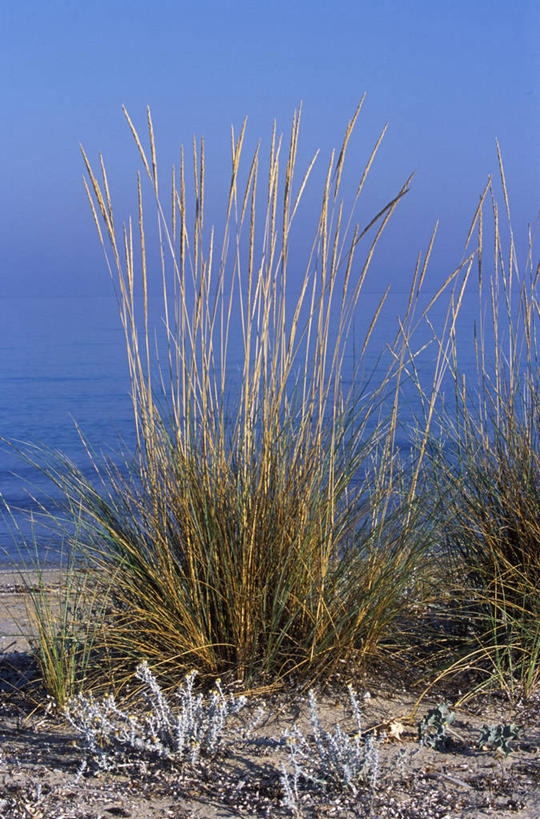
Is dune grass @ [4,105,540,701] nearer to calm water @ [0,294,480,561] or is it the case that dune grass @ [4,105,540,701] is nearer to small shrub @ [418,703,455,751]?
small shrub @ [418,703,455,751]

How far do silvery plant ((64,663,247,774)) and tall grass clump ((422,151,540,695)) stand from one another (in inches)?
28.9

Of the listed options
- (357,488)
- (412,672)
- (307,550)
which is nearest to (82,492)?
(307,550)

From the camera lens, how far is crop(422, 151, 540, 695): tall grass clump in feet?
7.22

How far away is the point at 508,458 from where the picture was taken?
2.42 m

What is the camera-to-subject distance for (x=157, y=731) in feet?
5.93

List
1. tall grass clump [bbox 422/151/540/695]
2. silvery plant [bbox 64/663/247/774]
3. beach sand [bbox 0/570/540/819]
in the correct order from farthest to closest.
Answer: tall grass clump [bbox 422/151/540/695]
silvery plant [bbox 64/663/247/774]
beach sand [bbox 0/570/540/819]

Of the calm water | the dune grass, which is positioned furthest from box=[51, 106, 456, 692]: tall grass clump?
the calm water

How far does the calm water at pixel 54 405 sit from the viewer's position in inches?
277

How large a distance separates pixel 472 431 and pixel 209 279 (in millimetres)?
1093

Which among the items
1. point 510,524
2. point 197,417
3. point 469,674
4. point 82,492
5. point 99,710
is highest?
point 197,417

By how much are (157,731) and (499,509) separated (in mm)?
1252

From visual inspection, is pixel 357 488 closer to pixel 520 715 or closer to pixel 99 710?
pixel 520 715

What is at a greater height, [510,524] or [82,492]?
[82,492]

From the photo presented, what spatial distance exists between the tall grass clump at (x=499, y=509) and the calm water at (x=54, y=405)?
1.57 m
